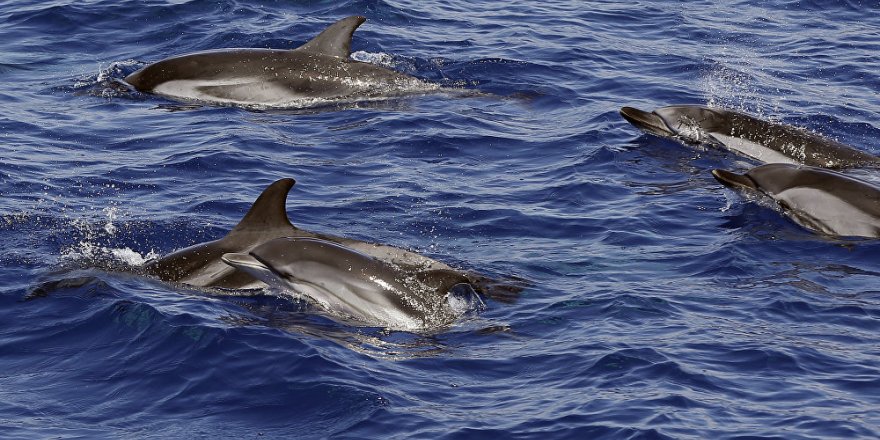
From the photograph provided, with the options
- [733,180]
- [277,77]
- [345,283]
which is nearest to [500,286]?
Result: [345,283]

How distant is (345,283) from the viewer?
11633 millimetres

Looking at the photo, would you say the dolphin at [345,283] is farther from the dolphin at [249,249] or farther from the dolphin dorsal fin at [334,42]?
the dolphin dorsal fin at [334,42]

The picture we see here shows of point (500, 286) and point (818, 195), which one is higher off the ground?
point (818, 195)

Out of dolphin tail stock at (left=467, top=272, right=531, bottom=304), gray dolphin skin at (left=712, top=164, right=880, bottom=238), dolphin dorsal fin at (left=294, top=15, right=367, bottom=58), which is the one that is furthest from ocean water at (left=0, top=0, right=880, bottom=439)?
dolphin dorsal fin at (left=294, top=15, right=367, bottom=58)

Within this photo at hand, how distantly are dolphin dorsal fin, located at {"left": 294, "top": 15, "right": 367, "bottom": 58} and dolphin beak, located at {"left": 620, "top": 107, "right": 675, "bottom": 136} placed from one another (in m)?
4.14

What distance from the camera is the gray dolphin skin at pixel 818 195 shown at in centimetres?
1437

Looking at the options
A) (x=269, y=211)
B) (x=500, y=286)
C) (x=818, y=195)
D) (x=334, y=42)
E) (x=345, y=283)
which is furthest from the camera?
(x=334, y=42)

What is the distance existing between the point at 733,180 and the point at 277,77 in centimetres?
697

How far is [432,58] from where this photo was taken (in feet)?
69.4

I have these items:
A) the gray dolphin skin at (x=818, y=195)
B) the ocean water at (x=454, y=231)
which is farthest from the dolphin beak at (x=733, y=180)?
the ocean water at (x=454, y=231)

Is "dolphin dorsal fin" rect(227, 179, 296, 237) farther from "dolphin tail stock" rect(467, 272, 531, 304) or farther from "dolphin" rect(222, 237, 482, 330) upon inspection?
"dolphin tail stock" rect(467, 272, 531, 304)

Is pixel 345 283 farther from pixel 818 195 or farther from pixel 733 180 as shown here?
pixel 818 195

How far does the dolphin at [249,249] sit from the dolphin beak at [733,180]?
395 cm

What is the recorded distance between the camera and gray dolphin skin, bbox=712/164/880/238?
14.4m
